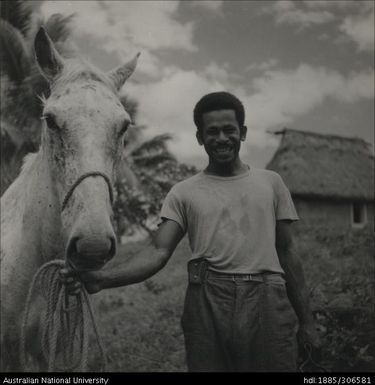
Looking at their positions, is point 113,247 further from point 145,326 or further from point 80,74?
point 145,326

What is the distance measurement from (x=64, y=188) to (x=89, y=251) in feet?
1.78

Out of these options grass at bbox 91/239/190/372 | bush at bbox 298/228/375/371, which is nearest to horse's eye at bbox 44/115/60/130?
grass at bbox 91/239/190/372

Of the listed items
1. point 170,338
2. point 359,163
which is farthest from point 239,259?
point 359,163

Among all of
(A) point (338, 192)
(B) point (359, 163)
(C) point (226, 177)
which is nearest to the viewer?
(C) point (226, 177)

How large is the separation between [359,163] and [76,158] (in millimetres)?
23771

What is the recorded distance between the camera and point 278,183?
8.36 ft

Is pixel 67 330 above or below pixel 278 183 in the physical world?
below

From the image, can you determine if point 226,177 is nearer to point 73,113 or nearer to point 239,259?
point 239,259

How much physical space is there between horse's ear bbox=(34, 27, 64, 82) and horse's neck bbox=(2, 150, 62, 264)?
53 centimetres

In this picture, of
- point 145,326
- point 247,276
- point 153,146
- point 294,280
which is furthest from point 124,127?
point 153,146

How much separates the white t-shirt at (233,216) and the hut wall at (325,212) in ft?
58.1

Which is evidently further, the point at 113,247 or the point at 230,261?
the point at 230,261

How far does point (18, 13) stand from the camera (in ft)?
48.1

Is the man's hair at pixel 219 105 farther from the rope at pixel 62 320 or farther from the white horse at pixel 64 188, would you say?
the rope at pixel 62 320
